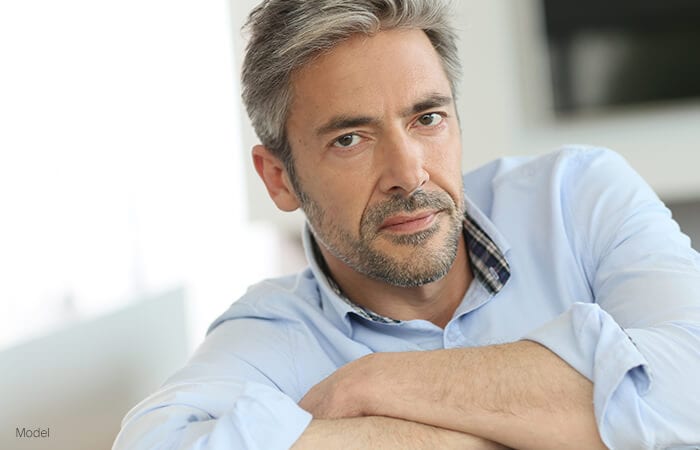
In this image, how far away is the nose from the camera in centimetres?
148

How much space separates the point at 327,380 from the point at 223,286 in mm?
2087

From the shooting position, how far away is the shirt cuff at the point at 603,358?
116 cm

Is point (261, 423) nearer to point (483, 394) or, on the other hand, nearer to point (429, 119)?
point (483, 394)

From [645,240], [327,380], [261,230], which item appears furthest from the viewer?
[261,230]

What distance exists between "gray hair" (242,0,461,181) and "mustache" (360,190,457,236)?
0.74ft

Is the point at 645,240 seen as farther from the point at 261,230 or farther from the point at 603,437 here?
the point at 261,230

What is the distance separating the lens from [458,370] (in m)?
1.25

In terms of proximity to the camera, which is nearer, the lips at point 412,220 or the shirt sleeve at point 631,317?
the shirt sleeve at point 631,317

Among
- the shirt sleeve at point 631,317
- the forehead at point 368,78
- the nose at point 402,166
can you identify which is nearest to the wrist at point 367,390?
the shirt sleeve at point 631,317

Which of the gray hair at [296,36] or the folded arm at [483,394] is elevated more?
the gray hair at [296,36]

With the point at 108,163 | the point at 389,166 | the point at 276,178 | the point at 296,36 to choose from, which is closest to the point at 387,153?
the point at 389,166

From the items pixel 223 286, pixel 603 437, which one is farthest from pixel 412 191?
pixel 223 286

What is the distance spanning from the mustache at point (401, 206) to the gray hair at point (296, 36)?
227mm

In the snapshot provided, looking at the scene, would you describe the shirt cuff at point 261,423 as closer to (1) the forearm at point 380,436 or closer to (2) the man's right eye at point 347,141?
(1) the forearm at point 380,436
